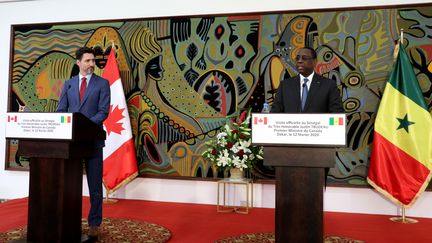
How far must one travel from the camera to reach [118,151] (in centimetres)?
484

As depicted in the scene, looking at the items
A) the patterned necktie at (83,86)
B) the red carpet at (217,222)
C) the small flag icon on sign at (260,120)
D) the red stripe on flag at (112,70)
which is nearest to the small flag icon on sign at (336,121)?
the small flag icon on sign at (260,120)

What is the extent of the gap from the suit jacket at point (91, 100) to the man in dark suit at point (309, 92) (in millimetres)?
1357

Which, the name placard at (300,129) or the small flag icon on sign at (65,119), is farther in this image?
the small flag icon on sign at (65,119)

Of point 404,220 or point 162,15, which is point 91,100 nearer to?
point 162,15

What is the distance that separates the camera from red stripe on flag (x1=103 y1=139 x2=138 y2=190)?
4809 millimetres

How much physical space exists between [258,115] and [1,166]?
15.0 feet

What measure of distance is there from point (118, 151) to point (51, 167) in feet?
7.02

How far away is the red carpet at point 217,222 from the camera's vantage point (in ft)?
11.2

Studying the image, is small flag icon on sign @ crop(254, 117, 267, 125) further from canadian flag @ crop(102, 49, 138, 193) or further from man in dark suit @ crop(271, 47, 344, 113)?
canadian flag @ crop(102, 49, 138, 193)

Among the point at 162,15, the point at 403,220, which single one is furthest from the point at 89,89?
the point at 403,220

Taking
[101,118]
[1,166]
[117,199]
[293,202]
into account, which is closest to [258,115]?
[293,202]

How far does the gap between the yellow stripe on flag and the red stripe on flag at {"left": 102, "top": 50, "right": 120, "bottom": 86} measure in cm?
309

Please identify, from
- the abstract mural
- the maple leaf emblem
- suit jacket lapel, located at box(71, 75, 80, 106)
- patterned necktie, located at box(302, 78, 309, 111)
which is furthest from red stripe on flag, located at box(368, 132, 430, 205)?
suit jacket lapel, located at box(71, 75, 80, 106)

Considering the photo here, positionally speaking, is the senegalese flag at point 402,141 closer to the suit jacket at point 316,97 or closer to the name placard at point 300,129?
the suit jacket at point 316,97
